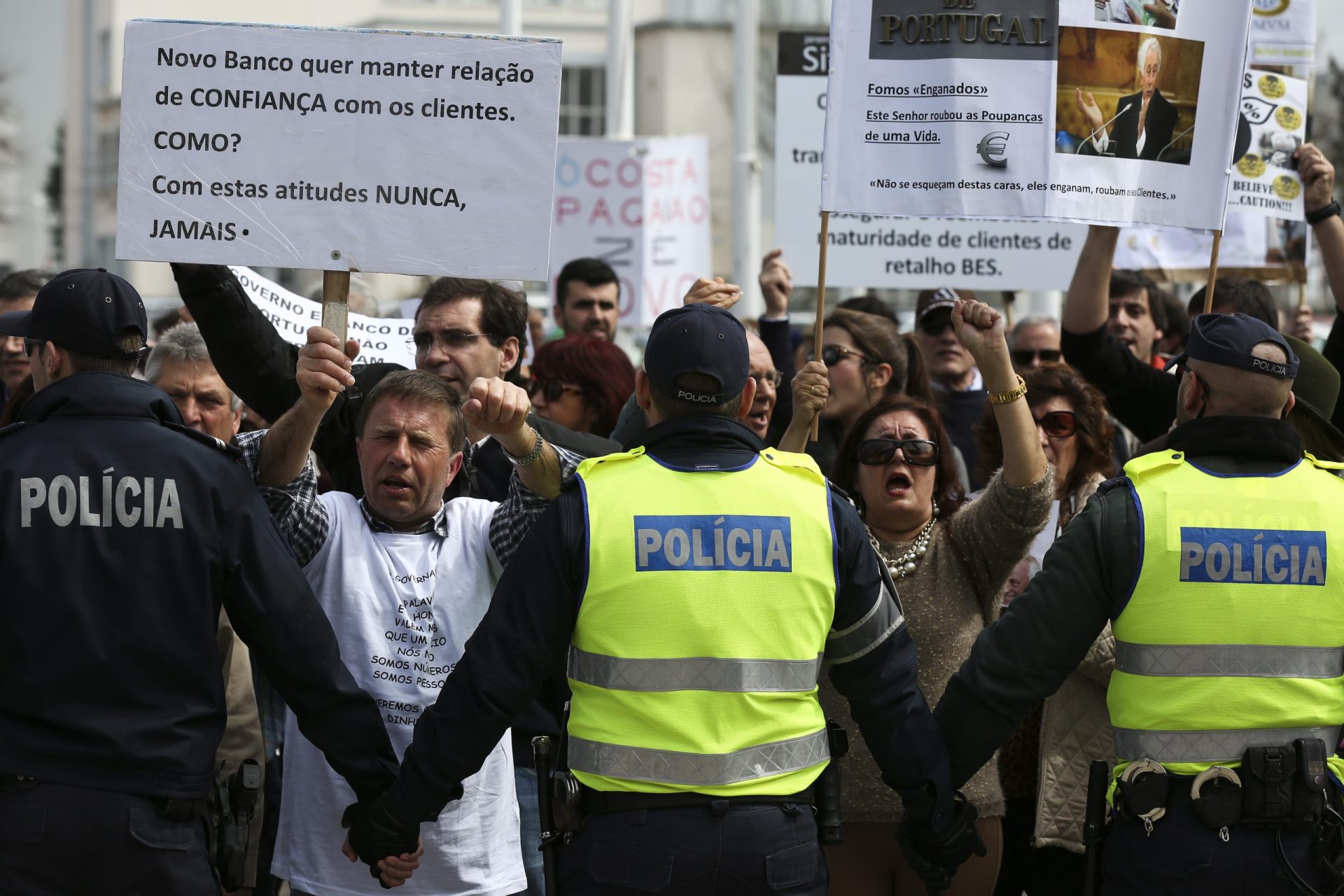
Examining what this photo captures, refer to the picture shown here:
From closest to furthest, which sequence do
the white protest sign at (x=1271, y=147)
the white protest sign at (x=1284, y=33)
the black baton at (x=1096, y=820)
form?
the black baton at (x=1096, y=820)
the white protest sign at (x=1271, y=147)
the white protest sign at (x=1284, y=33)

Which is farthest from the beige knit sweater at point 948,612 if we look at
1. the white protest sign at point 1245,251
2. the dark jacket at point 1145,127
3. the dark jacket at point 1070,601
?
the white protest sign at point 1245,251

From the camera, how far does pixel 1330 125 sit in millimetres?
33438

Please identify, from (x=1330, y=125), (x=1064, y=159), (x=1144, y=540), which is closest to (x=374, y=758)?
(x=1144, y=540)

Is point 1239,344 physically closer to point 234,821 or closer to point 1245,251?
point 234,821

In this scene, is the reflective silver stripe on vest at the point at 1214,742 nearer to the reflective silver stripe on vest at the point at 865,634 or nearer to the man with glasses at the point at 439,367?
the reflective silver stripe on vest at the point at 865,634

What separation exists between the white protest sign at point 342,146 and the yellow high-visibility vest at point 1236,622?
5.41 feet

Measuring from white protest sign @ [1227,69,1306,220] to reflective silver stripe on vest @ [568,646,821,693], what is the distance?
4.17 m

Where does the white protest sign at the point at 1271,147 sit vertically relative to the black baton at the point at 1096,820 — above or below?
above

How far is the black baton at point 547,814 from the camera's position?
372cm

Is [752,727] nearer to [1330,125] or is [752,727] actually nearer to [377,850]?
[377,850]

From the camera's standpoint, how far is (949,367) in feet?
24.2

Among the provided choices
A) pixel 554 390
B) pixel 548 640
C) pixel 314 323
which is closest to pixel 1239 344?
pixel 548 640

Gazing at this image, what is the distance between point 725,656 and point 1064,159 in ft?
7.51

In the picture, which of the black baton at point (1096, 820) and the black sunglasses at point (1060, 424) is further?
the black sunglasses at point (1060, 424)
